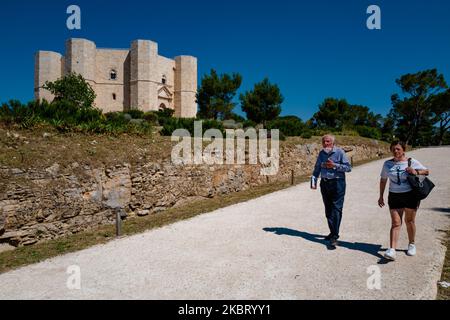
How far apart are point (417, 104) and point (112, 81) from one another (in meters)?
42.6

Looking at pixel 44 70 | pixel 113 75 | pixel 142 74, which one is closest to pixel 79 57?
pixel 113 75

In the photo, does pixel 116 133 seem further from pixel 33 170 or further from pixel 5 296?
pixel 5 296

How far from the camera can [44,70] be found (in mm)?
41781

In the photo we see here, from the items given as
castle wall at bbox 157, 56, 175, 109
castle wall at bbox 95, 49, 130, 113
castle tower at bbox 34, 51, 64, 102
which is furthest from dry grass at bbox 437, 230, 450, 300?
castle tower at bbox 34, 51, 64, 102

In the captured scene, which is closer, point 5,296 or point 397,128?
point 5,296

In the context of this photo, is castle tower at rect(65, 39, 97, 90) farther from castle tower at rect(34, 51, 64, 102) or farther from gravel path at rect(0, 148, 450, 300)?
gravel path at rect(0, 148, 450, 300)

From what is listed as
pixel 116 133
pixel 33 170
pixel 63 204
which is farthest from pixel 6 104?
pixel 63 204

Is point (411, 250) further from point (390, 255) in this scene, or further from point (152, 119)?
point (152, 119)

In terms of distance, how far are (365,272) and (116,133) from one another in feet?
26.5

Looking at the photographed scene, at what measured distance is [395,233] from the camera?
13.8ft

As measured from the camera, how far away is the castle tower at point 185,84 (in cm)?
4797

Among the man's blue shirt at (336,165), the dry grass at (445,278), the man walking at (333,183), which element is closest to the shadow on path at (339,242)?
the man walking at (333,183)

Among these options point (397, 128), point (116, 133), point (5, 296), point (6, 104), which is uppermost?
point (397, 128)

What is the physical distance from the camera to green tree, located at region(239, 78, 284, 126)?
104 feet
